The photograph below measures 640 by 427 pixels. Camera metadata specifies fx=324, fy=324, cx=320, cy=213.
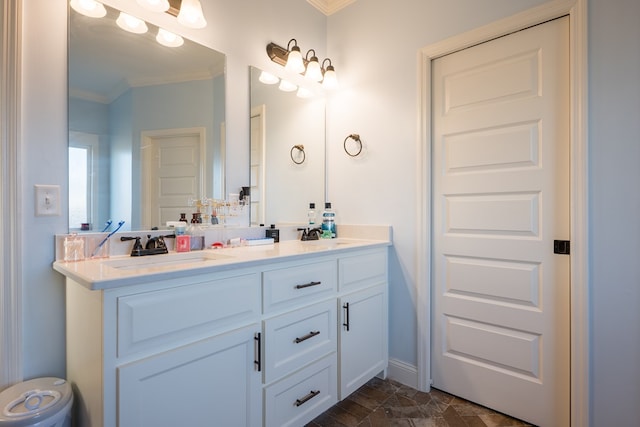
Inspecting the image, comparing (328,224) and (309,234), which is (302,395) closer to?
(309,234)

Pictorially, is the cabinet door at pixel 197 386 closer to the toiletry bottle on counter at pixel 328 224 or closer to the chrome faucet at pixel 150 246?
the chrome faucet at pixel 150 246

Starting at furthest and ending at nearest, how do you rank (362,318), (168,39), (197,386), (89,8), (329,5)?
(329,5), (362,318), (168,39), (89,8), (197,386)

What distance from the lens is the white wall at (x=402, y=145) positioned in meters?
1.25

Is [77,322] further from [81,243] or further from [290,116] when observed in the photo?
[290,116]

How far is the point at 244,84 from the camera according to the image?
1960 mm

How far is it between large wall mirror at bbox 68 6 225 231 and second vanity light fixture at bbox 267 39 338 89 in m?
0.43

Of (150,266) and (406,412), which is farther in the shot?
(406,412)

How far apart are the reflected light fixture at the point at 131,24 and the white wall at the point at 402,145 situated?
229 millimetres

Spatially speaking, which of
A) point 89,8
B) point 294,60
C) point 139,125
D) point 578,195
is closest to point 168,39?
point 89,8

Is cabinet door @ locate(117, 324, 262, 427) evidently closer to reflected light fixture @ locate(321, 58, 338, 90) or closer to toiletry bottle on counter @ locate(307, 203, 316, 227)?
toiletry bottle on counter @ locate(307, 203, 316, 227)

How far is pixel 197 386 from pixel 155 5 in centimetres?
166

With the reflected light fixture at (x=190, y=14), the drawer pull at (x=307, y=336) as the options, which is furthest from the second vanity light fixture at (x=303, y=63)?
the drawer pull at (x=307, y=336)

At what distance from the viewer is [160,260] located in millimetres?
1422

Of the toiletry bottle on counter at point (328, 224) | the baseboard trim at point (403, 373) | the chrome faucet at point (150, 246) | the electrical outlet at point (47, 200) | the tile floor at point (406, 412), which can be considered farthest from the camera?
the toiletry bottle on counter at point (328, 224)
